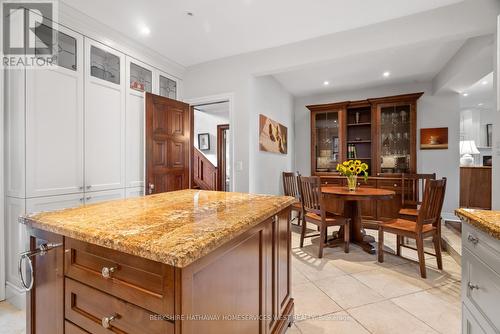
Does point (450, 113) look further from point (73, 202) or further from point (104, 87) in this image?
point (73, 202)

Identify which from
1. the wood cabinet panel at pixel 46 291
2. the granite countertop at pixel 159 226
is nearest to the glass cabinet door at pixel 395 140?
the granite countertop at pixel 159 226

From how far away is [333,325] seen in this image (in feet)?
5.45

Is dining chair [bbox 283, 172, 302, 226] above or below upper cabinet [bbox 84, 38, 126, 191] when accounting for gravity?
below

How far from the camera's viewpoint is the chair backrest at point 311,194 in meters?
2.79

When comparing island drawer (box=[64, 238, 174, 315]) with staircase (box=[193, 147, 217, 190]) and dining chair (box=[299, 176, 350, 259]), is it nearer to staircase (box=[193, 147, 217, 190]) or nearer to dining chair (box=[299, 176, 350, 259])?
dining chair (box=[299, 176, 350, 259])

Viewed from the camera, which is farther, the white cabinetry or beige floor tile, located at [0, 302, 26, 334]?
beige floor tile, located at [0, 302, 26, 334]

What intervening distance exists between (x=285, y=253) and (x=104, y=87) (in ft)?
8.07

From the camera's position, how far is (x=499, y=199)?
2035 mm

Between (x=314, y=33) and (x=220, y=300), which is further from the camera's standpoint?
(x=314, y=33)

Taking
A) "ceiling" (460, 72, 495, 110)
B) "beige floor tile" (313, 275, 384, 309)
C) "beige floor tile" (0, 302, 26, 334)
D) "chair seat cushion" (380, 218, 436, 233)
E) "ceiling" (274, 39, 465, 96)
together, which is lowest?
"beige floor tile" (0, 302, 26, 334)

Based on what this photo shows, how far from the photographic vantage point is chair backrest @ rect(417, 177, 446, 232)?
2263 millimetres

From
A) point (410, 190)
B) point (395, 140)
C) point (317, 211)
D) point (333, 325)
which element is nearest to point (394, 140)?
point (395, 140)

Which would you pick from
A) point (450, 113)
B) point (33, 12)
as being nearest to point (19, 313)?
point (33, 12)

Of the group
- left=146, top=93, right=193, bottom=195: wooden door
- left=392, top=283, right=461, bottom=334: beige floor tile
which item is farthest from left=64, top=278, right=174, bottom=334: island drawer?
left=146, top=93, right=193, bottom=195: wooden door
